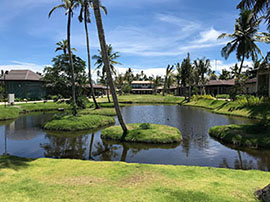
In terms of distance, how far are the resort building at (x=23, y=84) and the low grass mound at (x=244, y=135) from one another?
4149 centimetres

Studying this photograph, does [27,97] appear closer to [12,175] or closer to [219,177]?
[12,175]

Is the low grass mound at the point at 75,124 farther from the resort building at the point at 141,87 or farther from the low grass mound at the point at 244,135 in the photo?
the resort building at the point at 141,87

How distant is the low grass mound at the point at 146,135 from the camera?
13.5m

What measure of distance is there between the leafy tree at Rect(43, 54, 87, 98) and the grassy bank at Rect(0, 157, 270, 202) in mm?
14077

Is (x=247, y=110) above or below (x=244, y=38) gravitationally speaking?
below

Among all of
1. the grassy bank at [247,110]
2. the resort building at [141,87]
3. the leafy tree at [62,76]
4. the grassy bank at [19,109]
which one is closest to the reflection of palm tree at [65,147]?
the leafy tree at [62,76]

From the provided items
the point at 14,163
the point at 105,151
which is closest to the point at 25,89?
the point at 105,151

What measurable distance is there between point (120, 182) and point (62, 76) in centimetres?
1785

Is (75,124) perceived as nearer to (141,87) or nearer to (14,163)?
(14,163)

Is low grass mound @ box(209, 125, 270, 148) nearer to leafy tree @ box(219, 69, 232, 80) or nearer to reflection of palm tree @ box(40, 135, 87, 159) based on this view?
reflection of palm tree @ box(40, 135, 87, 159)

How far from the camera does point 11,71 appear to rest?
4906 centimetres

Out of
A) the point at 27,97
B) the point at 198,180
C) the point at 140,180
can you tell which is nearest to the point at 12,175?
the point at 140,180

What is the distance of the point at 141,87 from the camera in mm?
110688

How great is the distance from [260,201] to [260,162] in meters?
6.36
